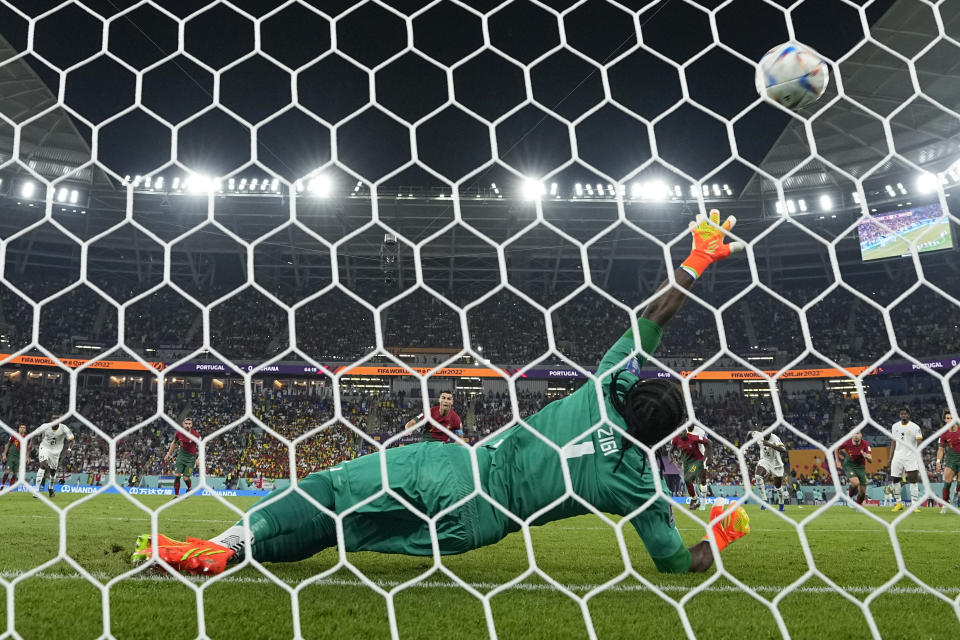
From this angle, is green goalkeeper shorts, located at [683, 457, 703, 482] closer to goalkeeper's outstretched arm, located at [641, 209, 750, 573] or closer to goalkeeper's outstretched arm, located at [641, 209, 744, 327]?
goalkeeper's outstretched arm, located at [641, 209, 750, 573]

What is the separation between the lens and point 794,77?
11.6 ft

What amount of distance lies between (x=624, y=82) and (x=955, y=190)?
49.0ft

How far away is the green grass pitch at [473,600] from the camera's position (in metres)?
2.00

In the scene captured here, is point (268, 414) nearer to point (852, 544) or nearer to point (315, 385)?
point (315, 385)

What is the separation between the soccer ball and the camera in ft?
11.5

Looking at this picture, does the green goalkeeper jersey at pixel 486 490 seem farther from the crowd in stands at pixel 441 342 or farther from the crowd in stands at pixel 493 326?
the crowd in stands at pixel 493 326

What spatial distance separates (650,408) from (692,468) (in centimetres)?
794

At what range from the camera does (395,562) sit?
11.3 ft

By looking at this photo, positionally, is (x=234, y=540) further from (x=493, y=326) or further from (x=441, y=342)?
(x=441, y=342)

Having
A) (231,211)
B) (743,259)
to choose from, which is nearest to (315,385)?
(231,211)

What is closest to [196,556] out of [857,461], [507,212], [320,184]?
[857,461]

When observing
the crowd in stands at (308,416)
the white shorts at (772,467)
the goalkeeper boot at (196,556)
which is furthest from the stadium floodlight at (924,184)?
the goalkeeper boot at (196,556)

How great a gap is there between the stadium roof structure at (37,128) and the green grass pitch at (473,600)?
1398cm

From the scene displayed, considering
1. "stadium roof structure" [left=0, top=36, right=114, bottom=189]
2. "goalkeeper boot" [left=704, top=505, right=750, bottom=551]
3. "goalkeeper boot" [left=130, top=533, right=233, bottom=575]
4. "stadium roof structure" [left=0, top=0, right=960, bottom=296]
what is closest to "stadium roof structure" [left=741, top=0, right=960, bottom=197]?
"stadium roof structure" [left=0, top=0, right=960, bottom=296]
